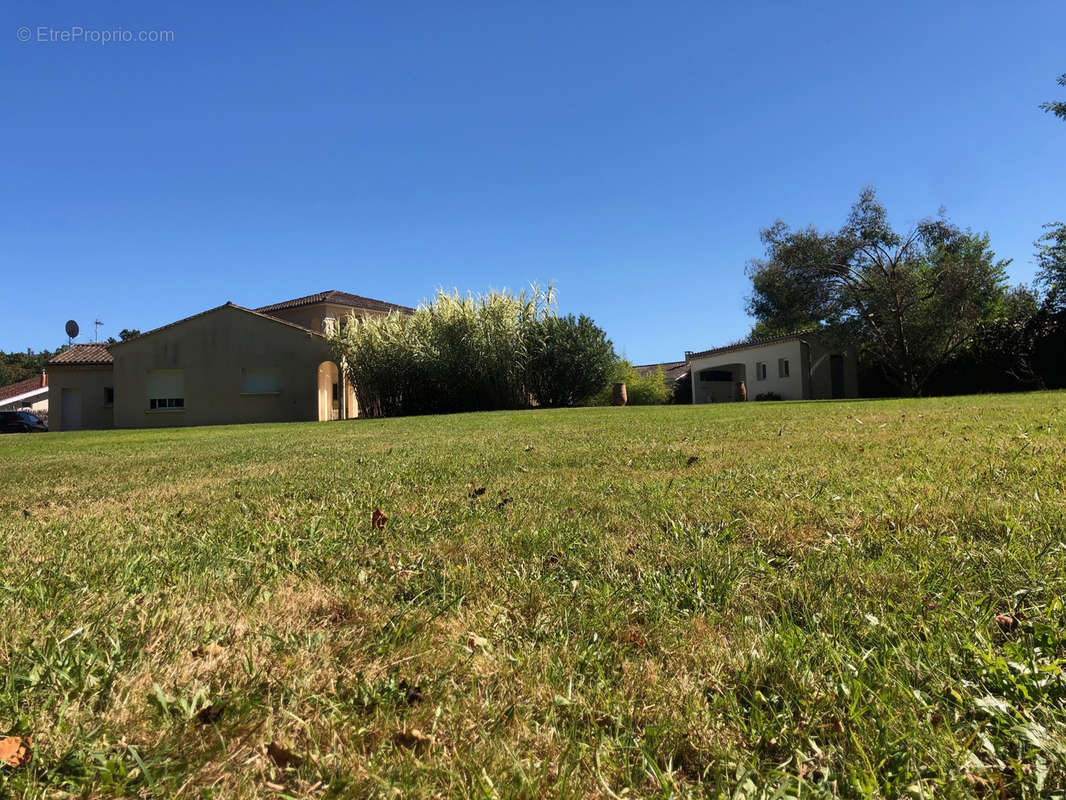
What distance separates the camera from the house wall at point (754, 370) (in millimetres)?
28641

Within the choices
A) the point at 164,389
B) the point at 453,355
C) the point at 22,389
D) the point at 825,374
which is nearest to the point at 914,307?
the point at 825,374

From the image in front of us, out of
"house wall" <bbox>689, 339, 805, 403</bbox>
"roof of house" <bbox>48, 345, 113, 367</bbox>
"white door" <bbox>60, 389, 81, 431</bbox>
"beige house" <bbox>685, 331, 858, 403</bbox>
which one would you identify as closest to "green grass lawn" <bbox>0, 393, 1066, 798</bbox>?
"beige house" <bbox>685, 331, 858, 403</bbox>

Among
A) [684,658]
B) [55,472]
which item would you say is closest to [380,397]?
[55,472]

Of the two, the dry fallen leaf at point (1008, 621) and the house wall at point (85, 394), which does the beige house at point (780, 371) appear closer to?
the dry fallen leaf at point (1008, 621)

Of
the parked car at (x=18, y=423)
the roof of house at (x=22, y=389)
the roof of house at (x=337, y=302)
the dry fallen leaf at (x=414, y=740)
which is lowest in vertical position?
the dry fallen leaf at (x=414, y=740)

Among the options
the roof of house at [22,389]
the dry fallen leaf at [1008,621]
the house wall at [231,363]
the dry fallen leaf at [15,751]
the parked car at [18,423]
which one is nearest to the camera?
the dry fallen leaf at [15,751]

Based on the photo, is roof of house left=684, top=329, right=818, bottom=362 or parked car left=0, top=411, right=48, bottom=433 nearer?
parked car left=0, top=411, right=48, bottom=433

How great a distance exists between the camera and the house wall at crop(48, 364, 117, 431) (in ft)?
88.4

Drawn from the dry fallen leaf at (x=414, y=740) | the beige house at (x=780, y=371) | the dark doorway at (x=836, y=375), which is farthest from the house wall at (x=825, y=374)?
the dry fallen leaf at (x=414, y=740)

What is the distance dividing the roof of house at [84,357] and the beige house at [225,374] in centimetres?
385

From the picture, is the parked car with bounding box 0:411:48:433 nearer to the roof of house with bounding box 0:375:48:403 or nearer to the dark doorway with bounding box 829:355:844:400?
the roof of house with bounding box 0:375:48:403

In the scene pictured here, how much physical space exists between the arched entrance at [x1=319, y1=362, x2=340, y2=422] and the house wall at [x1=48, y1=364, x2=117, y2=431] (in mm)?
11521

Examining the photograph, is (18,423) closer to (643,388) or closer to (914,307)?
(643,388)

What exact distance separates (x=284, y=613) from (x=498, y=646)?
2.28ft
